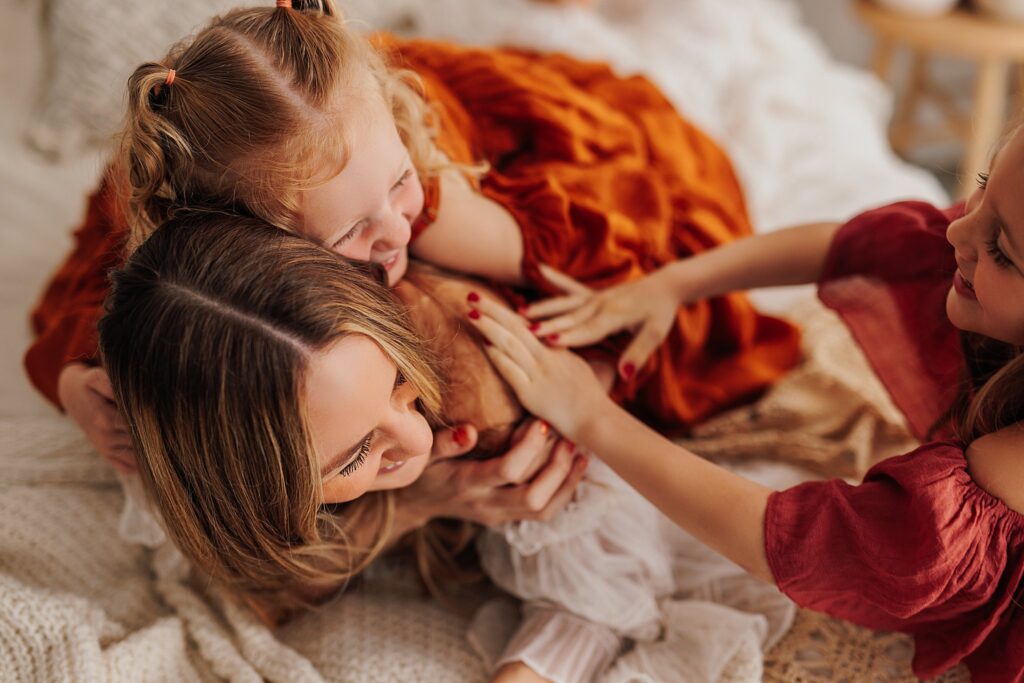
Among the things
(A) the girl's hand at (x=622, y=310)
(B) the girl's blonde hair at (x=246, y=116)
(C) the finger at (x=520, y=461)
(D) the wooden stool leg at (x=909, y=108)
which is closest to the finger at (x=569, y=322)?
(A) the girl's hand at (x=622, y=310)

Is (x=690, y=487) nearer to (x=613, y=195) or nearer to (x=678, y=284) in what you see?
(x=678, y=284)

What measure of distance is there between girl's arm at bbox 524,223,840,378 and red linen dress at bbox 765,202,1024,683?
12cm

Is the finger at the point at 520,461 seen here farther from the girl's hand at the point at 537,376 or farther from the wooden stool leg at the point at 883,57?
the wooden stool leg at the point at 883,57

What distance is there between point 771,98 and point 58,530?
1468mm

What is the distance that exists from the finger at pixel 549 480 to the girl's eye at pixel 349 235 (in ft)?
1.10

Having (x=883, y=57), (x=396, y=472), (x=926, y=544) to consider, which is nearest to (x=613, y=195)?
→ (x=396, y=472)

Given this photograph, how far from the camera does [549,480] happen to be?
3.45 feet

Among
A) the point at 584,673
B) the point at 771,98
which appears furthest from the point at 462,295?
the point at 771,98

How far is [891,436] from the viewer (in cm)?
133

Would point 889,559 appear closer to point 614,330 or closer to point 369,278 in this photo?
point 614,330

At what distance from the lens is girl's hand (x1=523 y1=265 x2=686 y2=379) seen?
1.13m

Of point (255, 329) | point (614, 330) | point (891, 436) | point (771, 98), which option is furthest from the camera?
point (771, 98)

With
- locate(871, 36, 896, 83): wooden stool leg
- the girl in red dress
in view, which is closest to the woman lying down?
the girl in red dress

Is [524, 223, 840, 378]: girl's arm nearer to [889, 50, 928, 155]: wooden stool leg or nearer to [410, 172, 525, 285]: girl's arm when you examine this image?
[410, 172, 525, 285]: girl's arm
